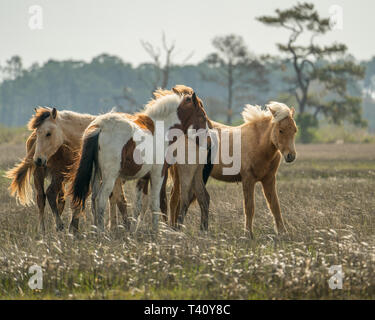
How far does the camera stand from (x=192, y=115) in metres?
8.12

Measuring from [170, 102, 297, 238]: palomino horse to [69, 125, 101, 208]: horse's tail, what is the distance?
1702 mm

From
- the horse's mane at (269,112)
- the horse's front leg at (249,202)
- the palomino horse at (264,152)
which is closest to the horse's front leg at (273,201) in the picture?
the palomino horse at (264,152)

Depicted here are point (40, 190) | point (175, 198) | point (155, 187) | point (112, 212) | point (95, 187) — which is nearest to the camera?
point (95, 187)

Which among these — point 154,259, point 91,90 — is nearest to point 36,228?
point 154,259

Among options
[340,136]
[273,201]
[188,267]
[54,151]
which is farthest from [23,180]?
[340,136]

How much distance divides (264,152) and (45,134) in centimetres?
319

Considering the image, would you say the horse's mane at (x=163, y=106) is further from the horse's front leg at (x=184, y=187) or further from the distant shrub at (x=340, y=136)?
the distant shrub at (x=340, y=136)

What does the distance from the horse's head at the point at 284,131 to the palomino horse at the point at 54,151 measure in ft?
8.03

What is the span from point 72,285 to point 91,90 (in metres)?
77.4

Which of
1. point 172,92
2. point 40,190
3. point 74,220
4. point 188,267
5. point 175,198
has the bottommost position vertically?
point 188,267

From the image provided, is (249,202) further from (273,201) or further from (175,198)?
(175,198)

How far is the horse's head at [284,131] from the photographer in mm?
7715

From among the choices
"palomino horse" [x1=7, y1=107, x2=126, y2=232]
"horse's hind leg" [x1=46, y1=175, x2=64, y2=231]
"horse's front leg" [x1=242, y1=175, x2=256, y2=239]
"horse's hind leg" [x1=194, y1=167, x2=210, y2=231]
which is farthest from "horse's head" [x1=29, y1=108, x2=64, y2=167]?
"horse's front leg" [x1=242, y1=175, x2=256, y2=239]

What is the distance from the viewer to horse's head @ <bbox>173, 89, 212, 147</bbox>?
8.02 meters
